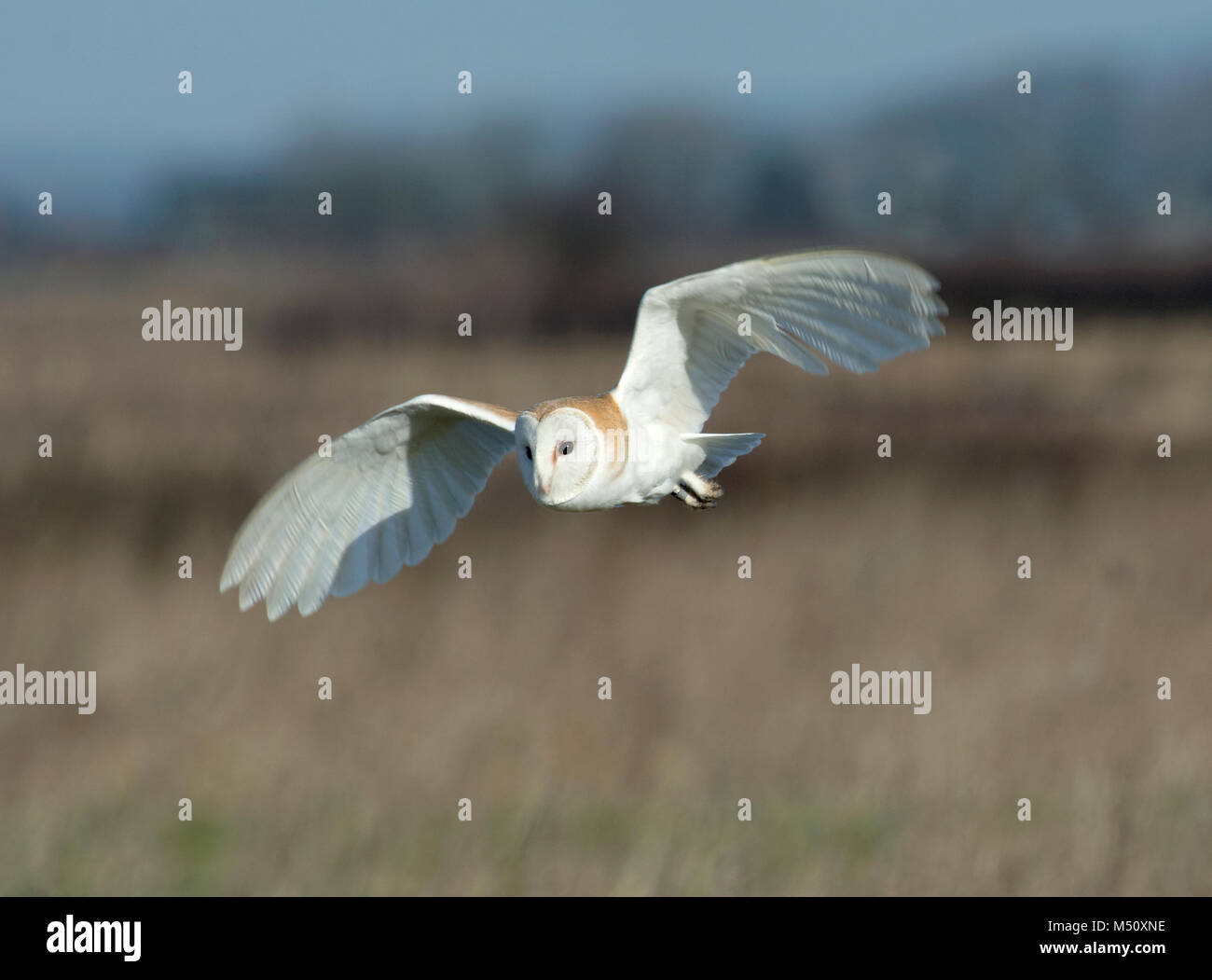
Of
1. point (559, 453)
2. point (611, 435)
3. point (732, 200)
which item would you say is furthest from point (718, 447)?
point (732, 200)

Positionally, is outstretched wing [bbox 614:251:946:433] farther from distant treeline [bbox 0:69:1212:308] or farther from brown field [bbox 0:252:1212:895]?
distant treeline [bbox 0:69:1212:308]

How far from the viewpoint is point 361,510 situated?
15.3 ft

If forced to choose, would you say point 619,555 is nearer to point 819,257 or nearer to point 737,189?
point 819,257

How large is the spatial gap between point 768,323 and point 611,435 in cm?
61

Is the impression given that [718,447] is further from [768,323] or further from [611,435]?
[611,435]

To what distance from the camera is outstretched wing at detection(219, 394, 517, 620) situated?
15.0 feet

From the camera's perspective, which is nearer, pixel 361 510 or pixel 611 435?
pixel 611 435

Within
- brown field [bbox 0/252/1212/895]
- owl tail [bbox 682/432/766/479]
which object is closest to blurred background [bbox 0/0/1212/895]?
brown field [bbox 0/252/1212/895]

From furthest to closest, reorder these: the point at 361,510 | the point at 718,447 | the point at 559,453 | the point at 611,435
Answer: the point at 361,510 < the point at 718,447 < the point at 611,435 < the point at 559,453

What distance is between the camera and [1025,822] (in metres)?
8.32

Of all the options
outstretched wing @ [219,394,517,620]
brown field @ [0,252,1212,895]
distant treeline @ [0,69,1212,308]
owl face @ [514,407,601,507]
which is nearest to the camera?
owl face @ [514,407,601,507]
